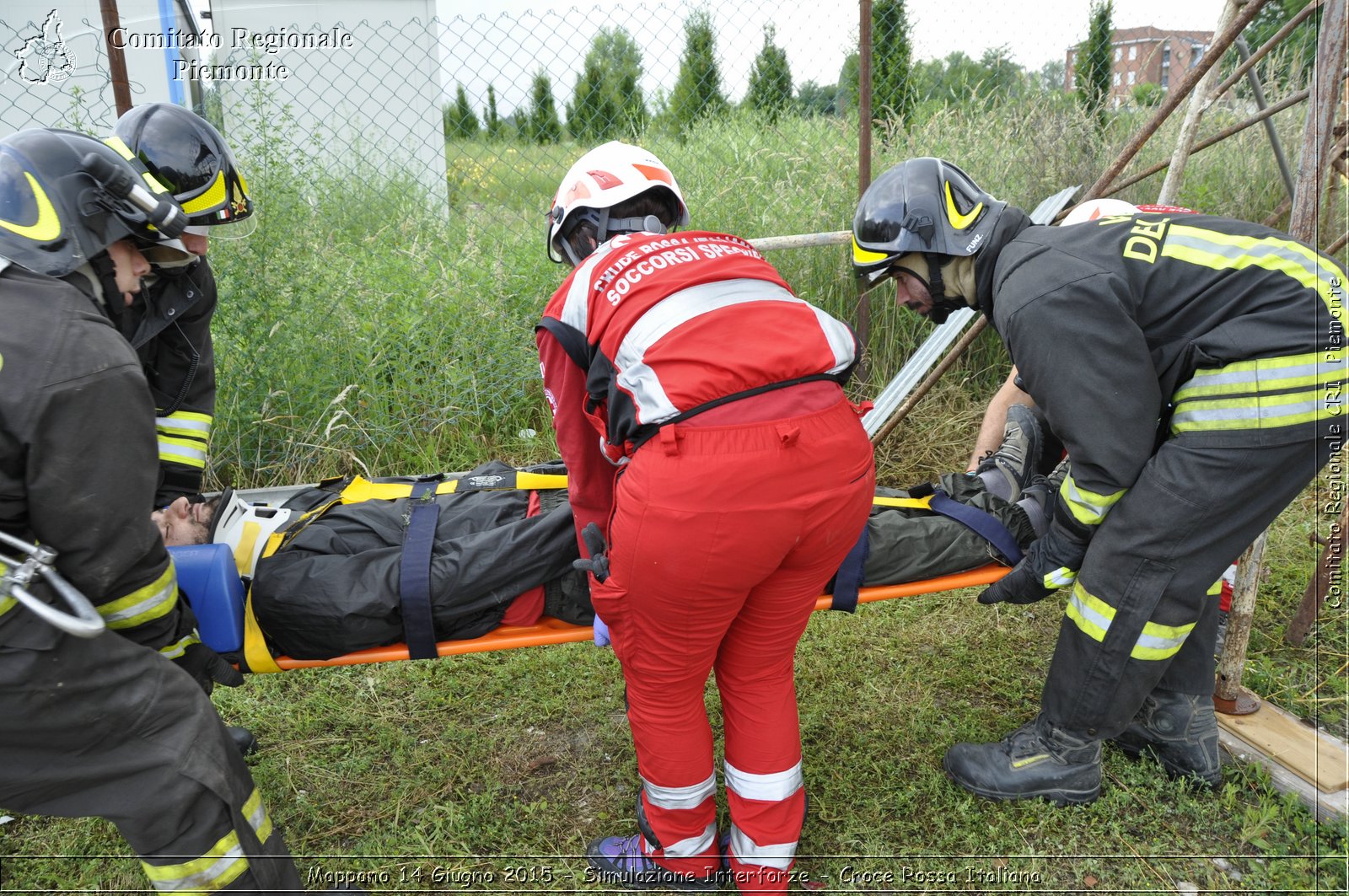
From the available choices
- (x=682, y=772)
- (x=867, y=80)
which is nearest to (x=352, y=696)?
(x=682, y=772)

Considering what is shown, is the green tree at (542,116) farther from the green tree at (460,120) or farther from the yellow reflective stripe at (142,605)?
the yellow reflective stripe at (142,605)

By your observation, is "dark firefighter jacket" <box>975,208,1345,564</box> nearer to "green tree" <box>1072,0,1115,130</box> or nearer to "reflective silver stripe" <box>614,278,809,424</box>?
"reflective silver stripe" <box>614,278,809,424</box>

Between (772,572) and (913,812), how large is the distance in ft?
4.27

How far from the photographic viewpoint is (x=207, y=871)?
6.52ft

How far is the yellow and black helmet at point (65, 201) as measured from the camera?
1.89 m

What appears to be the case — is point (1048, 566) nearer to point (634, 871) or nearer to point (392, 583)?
point (634, 871)

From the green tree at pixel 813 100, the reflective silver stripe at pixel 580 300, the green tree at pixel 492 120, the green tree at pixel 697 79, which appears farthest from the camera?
the green tree at pixel 813 100

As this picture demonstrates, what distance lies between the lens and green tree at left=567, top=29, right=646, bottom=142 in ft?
21.0

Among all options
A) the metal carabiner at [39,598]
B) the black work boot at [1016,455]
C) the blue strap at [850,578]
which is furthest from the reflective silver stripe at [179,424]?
the black work boot at [1016,455]

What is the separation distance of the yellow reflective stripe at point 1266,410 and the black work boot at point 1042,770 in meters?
1.15

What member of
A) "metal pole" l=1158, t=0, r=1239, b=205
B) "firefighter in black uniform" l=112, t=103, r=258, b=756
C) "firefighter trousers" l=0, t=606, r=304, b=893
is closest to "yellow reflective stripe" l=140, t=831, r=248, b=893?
"firefighter trousers" l=0, t=606, r=304, b=893

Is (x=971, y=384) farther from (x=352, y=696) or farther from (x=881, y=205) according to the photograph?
(x=352, y=696)

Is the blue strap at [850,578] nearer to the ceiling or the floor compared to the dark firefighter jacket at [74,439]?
nearer to the floor

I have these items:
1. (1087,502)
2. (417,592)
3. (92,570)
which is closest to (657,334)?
(417,592)
